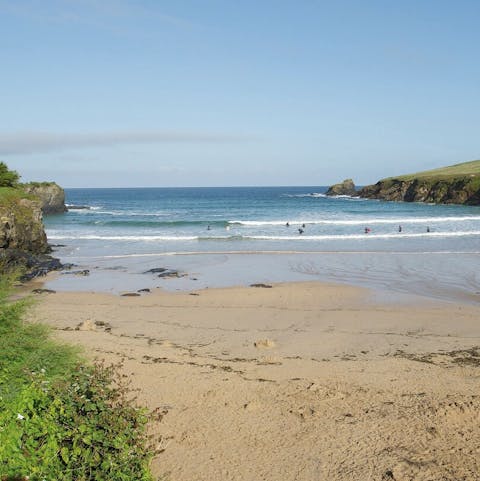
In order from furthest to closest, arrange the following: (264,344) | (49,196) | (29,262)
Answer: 1. (49,196)
2. (29,262)
3. (264,344)

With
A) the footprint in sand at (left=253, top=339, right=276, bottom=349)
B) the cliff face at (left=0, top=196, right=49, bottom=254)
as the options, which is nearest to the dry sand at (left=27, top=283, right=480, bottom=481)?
the footprint in sand at (left=253, top=339, right=276, bottom=349)

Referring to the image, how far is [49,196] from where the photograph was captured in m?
70.0

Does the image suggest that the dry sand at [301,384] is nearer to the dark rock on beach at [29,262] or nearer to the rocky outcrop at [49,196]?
the dark rock on beach at [29,262]

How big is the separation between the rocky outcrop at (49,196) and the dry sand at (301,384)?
53625 millimetres

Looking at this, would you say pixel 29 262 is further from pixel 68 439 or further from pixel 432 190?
pixel 432 190

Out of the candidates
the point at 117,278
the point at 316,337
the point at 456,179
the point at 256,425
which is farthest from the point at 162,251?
the point at 456,179

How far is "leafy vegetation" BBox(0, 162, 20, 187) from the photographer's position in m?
34.6

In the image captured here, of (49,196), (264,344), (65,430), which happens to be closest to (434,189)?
(49,196)

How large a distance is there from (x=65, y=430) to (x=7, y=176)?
Answer: 31.9 metres

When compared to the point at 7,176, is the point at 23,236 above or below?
below

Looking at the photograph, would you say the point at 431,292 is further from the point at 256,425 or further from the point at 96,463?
the point at 96,463

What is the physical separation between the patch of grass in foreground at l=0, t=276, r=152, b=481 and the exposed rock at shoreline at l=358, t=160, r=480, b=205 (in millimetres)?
89141

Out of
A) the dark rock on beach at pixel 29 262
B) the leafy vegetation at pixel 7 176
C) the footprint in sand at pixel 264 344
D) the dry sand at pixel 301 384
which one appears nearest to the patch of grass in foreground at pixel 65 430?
the dry sand at pixel 301 384

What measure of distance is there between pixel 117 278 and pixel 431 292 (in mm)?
13716
